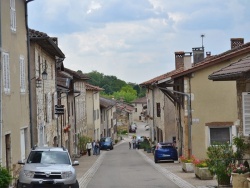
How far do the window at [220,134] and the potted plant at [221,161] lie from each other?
14.3 m

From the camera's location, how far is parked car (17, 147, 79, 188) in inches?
736

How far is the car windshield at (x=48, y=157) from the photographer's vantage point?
20.3 metres

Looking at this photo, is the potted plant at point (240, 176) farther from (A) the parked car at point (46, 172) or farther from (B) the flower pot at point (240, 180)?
(A) the parked car at point (46, 172)

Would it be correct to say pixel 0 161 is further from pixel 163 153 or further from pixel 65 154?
pixel 163 153

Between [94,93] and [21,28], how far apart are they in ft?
182

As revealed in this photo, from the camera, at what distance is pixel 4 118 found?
21.5 meters

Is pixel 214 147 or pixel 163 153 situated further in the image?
pixel 163 153

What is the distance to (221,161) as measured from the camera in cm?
2011

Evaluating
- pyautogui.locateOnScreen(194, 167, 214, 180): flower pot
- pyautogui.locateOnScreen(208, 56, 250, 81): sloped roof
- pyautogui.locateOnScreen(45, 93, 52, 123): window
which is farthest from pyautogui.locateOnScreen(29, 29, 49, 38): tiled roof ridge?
pyautogui.locateOnScreen(208, 56, 250, 81): sloped roof

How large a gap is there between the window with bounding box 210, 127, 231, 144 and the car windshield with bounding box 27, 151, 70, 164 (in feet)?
53.8

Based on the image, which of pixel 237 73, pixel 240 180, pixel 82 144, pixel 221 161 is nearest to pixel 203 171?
pixel 221 161

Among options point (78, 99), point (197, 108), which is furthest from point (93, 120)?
point (197, 108)

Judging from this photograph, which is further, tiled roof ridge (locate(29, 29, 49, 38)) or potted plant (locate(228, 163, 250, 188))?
tiled roof ridge (locate(29, 29, 49, 38))

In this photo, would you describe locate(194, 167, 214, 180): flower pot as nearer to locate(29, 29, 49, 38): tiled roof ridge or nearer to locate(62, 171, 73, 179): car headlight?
locate(62, 171, 73, 179): car headlight
